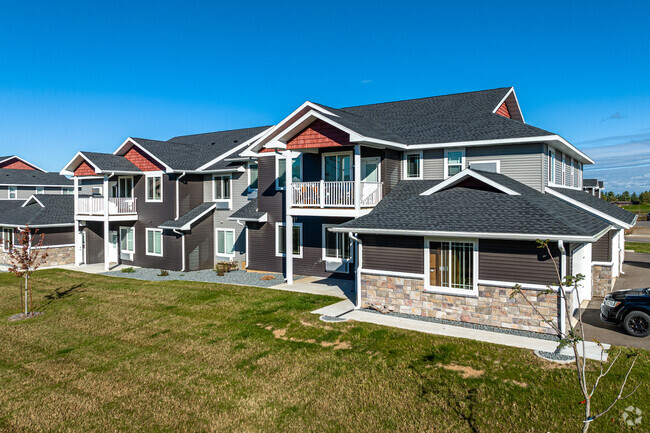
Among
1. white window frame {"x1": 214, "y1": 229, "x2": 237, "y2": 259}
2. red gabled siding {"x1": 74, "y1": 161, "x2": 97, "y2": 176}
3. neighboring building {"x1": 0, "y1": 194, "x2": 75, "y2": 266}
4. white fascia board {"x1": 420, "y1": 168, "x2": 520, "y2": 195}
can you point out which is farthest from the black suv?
neighboring building {"x1": 0, "y1": 194, "x2": 75, "y2": 266}

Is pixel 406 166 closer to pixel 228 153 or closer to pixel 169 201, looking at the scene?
pixel 228 153

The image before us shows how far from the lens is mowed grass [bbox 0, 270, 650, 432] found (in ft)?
25.8

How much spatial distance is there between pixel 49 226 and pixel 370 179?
20736mm

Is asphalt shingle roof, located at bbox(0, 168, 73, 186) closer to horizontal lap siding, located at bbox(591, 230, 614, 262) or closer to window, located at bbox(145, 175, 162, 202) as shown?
window, located at bbox(145, 175, 162, 202)

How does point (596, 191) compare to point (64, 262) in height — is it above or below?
above

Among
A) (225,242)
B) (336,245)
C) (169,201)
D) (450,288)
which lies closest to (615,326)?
(450,288)

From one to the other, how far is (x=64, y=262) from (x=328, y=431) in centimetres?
2638

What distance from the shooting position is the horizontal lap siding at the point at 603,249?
55.7 feet

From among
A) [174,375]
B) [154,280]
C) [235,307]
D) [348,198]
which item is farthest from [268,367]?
[154,280]

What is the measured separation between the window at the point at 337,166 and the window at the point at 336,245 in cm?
243

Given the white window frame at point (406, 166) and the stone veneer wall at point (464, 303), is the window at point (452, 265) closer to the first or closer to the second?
the stone veneer wall at point (464, 303)

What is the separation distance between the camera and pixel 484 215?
1324 centimetres

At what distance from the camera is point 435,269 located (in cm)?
1368

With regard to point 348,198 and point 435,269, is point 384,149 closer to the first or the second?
point 348,198
